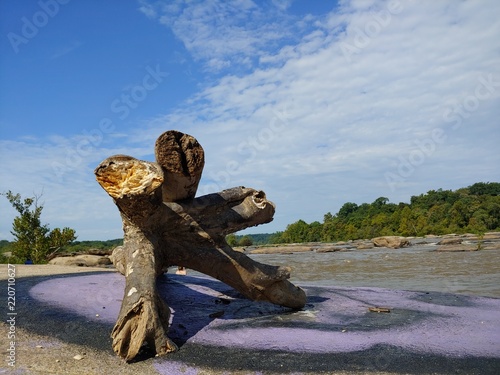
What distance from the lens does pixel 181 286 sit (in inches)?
263

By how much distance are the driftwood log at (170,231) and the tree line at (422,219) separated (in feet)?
147

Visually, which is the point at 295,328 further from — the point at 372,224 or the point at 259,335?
the point at 372,224

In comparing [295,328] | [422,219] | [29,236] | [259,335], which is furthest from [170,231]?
[422,219]

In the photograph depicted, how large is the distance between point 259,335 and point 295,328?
18.9 inches

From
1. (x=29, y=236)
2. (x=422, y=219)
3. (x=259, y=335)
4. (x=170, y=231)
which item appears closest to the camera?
(x=259, y=335)

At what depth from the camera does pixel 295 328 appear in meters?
4.74

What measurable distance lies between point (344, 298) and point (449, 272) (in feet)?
24.7

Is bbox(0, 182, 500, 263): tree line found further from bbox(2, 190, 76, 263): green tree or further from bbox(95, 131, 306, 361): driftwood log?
bbox(95, 131, 306, 361): driftwood log

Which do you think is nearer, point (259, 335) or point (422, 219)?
point (259, 335)

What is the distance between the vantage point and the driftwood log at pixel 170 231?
390 centimetres

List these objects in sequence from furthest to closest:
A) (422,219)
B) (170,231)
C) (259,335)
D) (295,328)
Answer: (422,219) → (170,231) → (295,328) → (259,335)

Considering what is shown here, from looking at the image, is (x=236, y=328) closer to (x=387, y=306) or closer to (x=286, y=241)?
(x=387, y=306)

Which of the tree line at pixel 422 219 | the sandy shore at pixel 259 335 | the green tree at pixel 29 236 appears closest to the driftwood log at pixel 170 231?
the sandy shore at pixel 259 335

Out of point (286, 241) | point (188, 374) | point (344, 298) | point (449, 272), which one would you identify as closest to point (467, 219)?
point (286, 241)
